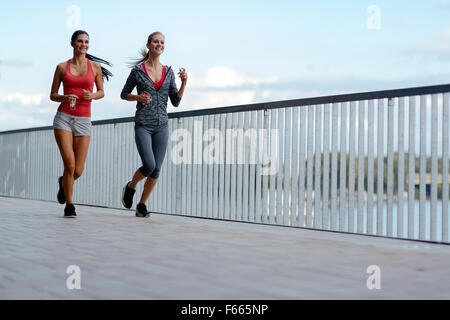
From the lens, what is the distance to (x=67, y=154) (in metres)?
6.34

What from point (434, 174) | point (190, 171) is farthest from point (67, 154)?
point (434, 174)

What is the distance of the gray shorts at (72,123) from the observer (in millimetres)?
6312

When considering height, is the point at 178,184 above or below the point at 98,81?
below

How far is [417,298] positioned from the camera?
8.38ft

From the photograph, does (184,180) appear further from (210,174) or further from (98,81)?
(98,81)

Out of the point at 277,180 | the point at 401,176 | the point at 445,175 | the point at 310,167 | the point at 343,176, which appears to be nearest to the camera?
the point at 445,175

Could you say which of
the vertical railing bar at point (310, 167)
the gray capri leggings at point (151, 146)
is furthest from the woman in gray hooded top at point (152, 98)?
the vertical railing bar at point (310, 167)

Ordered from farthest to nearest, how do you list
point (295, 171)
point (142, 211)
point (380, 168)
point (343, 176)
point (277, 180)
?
point (142, 211) → point (277, 180) → point (295, 171) → point (343, 176) → point (380, 168)

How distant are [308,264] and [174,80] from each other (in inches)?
142

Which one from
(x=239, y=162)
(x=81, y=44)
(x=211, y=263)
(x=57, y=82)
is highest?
(x=81, y=44)

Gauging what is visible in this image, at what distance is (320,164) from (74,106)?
96.0 inches

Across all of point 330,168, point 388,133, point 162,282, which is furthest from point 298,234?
point 162,282

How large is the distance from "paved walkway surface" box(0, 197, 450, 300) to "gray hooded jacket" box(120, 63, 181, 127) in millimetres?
1355
